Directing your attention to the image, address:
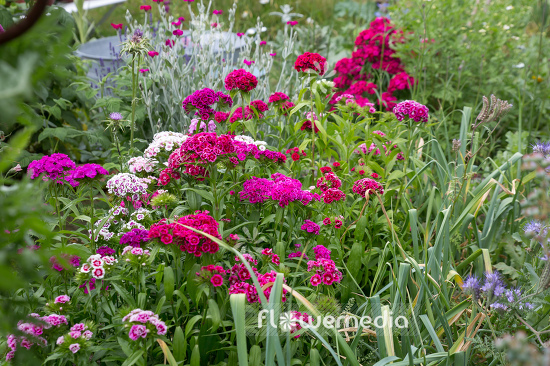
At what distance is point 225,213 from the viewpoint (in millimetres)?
2340

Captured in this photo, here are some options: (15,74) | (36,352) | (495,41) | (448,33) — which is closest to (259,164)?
(36,352)

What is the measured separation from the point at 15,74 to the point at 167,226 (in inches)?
36.3

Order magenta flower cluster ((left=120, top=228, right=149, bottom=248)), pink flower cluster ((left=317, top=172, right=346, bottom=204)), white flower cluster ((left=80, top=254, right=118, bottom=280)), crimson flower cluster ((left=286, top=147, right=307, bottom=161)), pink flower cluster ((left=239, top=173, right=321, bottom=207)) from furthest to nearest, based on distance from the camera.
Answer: crimson flower cluster ((left=286, top=147, right=307, bottom=161)) → pink flower cluster ((left=317, top=172, right=346, bottom=204)) → pink flower cluster ((left=239, top=173, right=321, bottom=207)) → magenta flower cluster ((left=120, top=228, right=149, bottom=248)) → white flower cluster ((left=80, top=254, right=118, bottom=280))

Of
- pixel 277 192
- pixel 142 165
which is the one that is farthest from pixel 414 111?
pixel 142 165

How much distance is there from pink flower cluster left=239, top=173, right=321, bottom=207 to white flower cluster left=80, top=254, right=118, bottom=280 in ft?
2.05

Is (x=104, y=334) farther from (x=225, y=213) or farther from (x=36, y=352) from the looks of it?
(x=225, y=213)

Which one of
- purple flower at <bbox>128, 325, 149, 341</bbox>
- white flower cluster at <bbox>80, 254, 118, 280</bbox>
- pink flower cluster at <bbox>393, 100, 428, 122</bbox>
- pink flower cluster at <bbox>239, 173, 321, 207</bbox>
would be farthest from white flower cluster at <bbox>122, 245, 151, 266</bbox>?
pink flower cluster at <bbox>393, 100, 428, 122</bbox>

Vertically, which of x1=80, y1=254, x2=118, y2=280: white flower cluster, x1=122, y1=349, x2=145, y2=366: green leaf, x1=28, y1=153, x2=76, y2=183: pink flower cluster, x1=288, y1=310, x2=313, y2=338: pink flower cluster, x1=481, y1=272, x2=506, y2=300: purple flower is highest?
x1=28, y1=153, x2=76, y2=183: pink flower cluster

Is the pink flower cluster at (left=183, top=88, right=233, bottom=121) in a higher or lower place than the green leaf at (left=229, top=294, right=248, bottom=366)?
higher

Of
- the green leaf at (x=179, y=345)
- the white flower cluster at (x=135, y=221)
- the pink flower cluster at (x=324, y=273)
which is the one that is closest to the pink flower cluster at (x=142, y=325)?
the green leaf at (x=179, y=345)

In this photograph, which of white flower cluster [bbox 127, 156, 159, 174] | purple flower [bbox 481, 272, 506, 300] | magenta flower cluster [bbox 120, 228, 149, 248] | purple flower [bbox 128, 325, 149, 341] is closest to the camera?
purple flower [bbox 128, 325, 149, 341]

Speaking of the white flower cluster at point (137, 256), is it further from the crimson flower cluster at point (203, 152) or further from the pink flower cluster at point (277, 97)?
the pink flower cluster at point (277, 97)

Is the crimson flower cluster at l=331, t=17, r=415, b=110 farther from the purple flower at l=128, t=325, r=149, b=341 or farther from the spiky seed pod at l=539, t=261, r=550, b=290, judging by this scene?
the purple flower at l=128, t=325, r=149, b=341

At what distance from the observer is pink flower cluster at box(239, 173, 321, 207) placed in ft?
5.95
